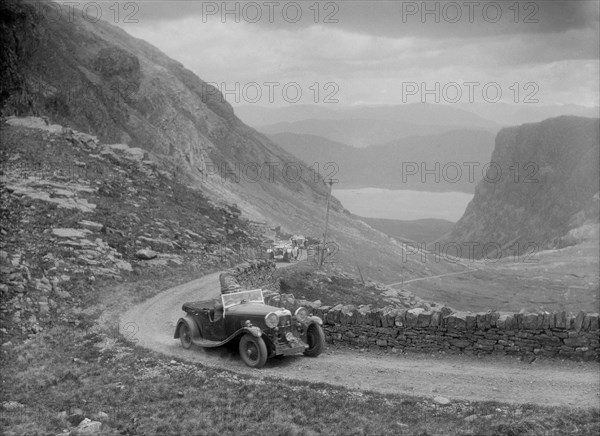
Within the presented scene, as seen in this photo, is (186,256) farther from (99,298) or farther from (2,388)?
(2,388)

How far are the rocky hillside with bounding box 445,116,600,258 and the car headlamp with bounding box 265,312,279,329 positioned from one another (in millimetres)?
142534

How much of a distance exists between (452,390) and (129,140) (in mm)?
57085

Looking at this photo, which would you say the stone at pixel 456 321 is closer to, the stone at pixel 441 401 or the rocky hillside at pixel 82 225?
the stone at pixel 441 401

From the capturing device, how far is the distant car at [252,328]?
15031mm

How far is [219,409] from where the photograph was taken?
12.1 meters

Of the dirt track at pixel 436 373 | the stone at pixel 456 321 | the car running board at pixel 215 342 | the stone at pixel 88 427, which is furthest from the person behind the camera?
the stone at pixel 456 321

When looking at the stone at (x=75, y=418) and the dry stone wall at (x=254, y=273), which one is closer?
the stone at (x=75, y=418)

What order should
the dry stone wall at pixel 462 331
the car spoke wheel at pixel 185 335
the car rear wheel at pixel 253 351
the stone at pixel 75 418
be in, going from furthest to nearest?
the car spoke wheel at pixel 185 335 < the car rear wheel at pixel 253 351 < the dry stone wall at pixel 462 331 < the stone at pixel 75 418

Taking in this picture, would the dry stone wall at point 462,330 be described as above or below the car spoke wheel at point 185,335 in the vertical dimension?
above

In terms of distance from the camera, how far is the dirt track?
12.7 metres

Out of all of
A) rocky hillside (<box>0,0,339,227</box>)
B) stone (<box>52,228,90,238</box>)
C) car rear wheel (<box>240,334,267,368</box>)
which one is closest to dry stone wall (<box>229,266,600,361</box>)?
car rear wheel (<box>240,334,267,368</box>)

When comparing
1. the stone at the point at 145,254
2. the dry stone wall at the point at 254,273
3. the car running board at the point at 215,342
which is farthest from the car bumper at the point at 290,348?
the stone at the point at 145,254

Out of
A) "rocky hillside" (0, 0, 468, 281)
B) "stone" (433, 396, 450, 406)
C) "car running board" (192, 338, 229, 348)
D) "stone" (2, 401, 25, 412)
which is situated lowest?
"stone" (2, 401, 25, 412)

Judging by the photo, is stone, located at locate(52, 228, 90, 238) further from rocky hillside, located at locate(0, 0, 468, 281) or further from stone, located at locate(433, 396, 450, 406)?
stone, located at locate(433, 396, 450, 406)
